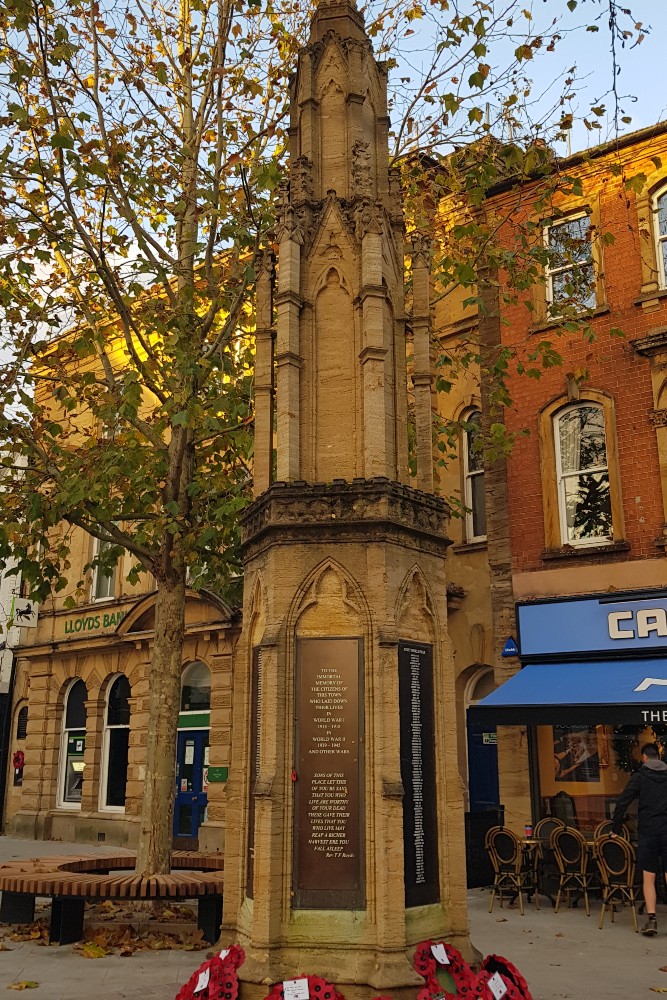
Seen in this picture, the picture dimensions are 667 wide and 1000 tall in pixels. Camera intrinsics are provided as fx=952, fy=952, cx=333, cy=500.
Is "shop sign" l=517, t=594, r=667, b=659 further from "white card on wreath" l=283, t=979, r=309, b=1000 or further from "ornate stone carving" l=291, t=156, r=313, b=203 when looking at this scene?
"white card on wreath" l=283, t=979, r=309, b=1000

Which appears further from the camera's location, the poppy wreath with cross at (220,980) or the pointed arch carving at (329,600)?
the pointed arch carving at (329,600)

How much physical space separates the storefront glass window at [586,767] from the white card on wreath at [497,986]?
7725 mm

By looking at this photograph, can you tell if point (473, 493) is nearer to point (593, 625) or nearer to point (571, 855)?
point (593, 625)

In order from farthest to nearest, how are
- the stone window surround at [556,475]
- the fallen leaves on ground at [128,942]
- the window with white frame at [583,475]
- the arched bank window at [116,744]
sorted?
the arched bank window at [116,744] → the window with white frame at [583,475] → the stone window surround at [556,475] → the fallen leaves on ground at [128,942]

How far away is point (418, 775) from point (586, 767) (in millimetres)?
8195

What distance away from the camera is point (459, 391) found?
17734 millimetres

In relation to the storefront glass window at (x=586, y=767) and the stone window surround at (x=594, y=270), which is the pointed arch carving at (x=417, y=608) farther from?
the stone window surround at (x=594, y=270)

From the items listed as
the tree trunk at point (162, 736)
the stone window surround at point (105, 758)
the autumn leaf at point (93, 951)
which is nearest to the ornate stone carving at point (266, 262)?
the tree trunk at point (162, 736)

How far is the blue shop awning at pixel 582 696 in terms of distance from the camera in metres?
11.6

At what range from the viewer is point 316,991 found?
18.6ft

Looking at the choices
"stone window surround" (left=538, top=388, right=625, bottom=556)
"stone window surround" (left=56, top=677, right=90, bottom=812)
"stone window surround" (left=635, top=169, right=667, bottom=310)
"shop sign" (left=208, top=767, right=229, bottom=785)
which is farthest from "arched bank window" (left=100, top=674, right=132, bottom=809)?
"stone window surround" (left=635, top=169, right=667, bottom=310)

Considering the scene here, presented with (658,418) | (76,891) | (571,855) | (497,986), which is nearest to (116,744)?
(571,855)

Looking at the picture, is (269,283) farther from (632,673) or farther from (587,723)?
(632,673)

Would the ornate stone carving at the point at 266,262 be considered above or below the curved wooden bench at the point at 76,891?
above
